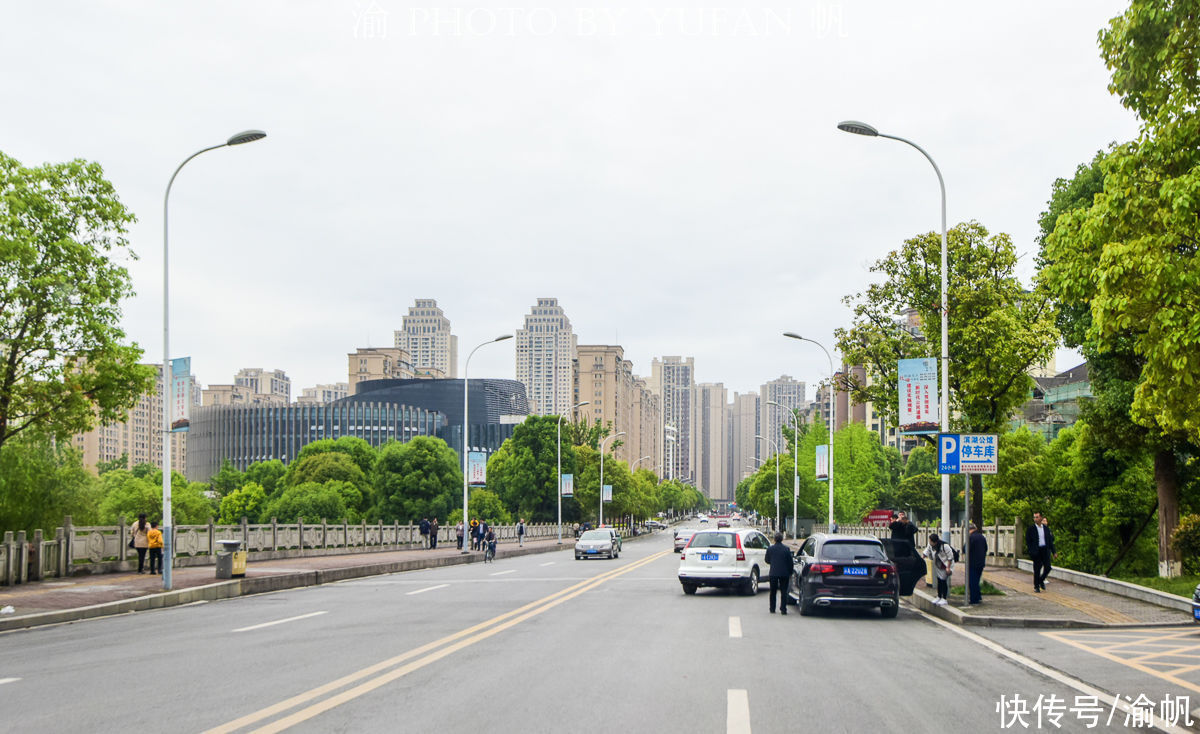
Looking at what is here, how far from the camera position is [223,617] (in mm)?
17922

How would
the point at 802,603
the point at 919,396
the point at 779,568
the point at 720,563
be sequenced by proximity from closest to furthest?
the point at 802,603 < the point at 779,568 < the point at 919,396 < the point at 720,563

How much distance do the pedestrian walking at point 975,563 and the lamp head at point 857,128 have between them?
837 centimetres

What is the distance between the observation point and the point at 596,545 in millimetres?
43844

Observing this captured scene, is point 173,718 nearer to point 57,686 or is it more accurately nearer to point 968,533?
point 57,686

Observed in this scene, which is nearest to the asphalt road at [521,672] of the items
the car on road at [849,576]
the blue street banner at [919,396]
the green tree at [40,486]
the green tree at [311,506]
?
the car on road at [849,576]

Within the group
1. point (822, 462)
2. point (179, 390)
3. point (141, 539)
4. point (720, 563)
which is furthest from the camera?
point (822, 462)

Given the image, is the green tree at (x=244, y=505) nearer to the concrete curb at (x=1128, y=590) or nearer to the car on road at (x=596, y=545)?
the car on road at (x=596, y=545)

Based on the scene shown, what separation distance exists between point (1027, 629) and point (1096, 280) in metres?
6.55

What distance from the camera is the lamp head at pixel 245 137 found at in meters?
22.2

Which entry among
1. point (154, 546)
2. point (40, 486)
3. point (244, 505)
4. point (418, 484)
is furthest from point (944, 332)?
point (244, 505)

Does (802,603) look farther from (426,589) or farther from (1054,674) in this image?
(426,589)

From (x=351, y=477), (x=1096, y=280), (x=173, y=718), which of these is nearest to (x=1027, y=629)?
(x=1096, y=280)

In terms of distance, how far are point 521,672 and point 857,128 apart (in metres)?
14.3

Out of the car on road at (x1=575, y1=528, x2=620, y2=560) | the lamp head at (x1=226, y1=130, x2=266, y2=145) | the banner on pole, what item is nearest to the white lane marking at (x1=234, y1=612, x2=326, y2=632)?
the lamp head at (x1=226, y1=130, x2=266, y2=145)
